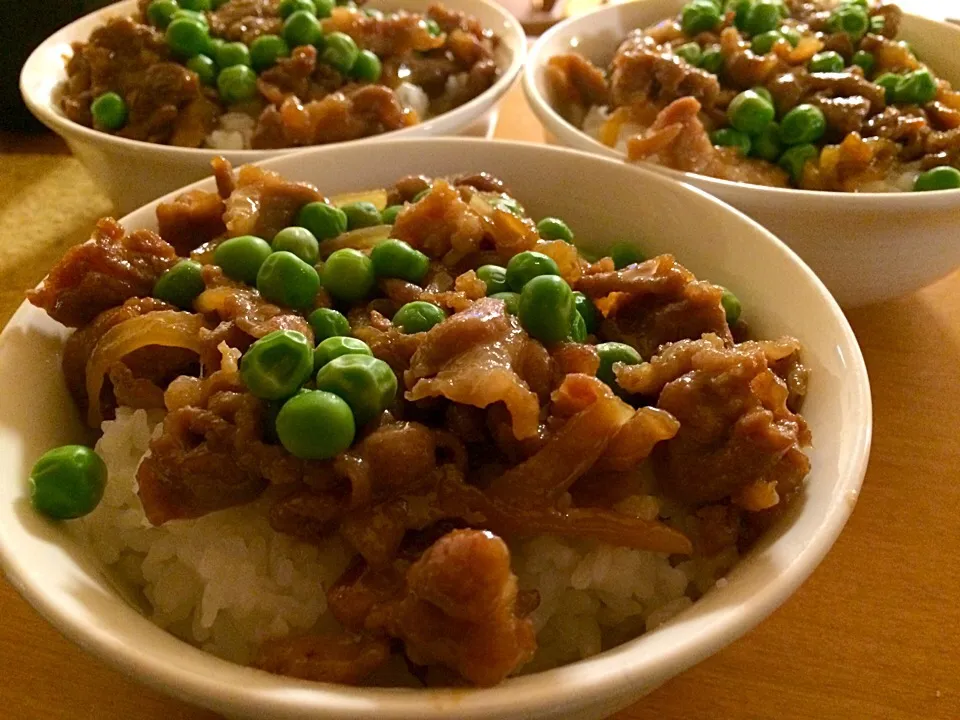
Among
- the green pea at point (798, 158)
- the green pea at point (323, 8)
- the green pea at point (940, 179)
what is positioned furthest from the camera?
the green pea at point (323, 8)

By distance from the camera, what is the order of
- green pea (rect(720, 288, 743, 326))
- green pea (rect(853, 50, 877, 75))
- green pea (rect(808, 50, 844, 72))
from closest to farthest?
green pea (rect(720, 288, 743, 326)) → green pea (rect(808, 50, 844, 72)) → green pea (rect(853, 50, 877, 75))

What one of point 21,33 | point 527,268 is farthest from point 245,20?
point 527,268

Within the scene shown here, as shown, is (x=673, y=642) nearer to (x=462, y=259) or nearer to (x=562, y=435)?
(x=562, y=435)

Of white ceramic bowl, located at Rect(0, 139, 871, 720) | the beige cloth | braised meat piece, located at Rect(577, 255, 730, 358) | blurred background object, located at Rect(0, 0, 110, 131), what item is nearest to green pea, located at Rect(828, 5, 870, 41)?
white ceramic bowl, located at Rect(0, 139, 871, 720)

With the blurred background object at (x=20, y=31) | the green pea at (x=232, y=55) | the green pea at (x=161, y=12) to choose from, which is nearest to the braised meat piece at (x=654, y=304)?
the green pea at (x=232, y=55)

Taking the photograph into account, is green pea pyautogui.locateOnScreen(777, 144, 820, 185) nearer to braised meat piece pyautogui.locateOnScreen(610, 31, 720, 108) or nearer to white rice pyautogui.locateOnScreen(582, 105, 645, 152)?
braised meat piece pyautogui.locateOnScreen(610, 31, 720, 108)

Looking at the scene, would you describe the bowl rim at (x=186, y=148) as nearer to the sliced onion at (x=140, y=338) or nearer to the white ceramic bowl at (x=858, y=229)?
the white ceramic bowl at (x=858, y=229)
